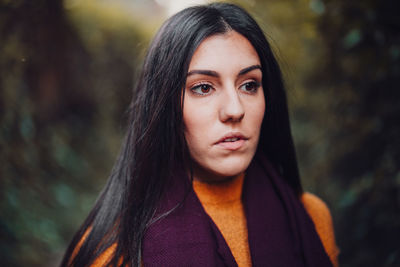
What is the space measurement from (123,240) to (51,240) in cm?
192

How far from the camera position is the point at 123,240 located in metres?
1.41

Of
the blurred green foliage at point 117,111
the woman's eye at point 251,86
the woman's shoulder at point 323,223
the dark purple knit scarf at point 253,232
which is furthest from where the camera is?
the blurred green foliage at point 117,111

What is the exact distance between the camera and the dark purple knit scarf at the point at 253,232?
133 cm

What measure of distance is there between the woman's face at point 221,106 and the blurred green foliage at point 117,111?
58 cm

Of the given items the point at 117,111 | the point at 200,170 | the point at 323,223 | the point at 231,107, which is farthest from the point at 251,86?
the point at 117,111

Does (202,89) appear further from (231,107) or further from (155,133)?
(155,133)

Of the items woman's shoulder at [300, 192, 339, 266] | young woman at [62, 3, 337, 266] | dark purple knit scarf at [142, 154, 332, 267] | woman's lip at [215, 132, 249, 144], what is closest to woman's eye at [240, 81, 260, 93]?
young woman at [62, 3, 337, 266]

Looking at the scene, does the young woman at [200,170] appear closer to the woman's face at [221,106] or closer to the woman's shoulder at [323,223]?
the woman's face at [221,106]

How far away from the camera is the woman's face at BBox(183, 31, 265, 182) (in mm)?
1354

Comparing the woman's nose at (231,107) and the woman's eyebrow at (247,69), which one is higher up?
the woman's eyebrow at (247,69)

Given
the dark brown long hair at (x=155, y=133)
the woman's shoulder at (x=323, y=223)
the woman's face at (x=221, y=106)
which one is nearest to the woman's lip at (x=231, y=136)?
the woman's face at (x=221, y=106)

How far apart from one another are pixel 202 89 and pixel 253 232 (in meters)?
0.68

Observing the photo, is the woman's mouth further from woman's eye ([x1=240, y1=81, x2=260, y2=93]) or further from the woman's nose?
woman's eye ([x1=240, y1=81, x2=260, y2=93])

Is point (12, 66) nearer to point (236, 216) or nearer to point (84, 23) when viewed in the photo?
point (84, 23)
